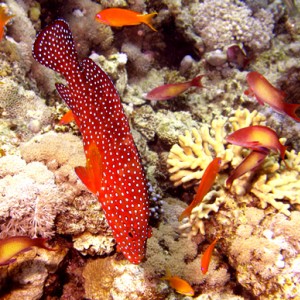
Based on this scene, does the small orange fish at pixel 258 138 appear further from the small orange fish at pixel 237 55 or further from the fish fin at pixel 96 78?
the small orange fish at pixel 237 55

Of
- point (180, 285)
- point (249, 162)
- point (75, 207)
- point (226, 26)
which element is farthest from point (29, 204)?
point (226, 26)

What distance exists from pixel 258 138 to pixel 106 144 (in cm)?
187

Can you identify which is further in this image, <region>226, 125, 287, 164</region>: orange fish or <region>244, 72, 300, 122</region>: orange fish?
<region>244, 72, 300, 122</region>: orange fish

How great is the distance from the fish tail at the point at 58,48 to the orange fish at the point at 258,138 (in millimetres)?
2047

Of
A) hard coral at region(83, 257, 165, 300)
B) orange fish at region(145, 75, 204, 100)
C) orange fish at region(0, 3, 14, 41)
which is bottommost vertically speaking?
hard coral at region(83, 257, 165, 300)

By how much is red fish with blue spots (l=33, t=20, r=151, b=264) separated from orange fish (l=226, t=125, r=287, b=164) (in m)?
1.45

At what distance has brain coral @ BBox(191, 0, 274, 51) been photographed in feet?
24.9

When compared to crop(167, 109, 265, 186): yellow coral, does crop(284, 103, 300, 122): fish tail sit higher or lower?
higher

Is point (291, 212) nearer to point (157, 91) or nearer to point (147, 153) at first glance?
point (147, 153)

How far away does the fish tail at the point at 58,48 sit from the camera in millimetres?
2934

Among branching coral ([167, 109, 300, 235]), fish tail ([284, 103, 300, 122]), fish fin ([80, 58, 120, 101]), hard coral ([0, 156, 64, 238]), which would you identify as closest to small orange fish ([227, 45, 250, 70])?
branching coral ([167, 109, 300, 235])

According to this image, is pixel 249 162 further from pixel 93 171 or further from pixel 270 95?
pixel 93 171

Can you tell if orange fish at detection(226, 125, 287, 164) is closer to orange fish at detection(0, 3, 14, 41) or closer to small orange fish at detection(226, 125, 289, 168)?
small orange fish at detection(226, 125, 289, 168)

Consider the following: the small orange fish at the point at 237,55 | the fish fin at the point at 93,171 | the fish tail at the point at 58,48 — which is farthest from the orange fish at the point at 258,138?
the small orange fish at the point at 237,55
